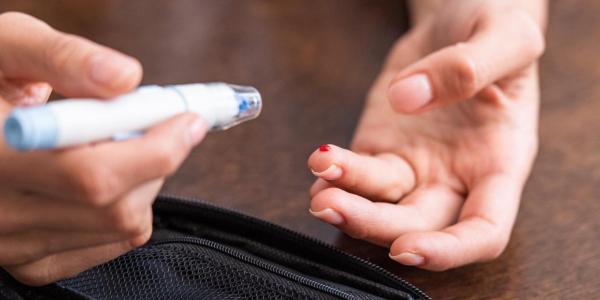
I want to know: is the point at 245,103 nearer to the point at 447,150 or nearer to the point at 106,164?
the point at 106,164

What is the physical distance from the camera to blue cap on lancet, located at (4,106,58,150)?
10.7 inches

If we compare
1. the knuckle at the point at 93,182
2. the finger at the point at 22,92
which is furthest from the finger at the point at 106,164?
the finger at the point at 22,92

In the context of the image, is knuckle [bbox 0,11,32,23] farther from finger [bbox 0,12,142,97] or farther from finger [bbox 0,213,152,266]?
finger [bbox 0,213,152,266]

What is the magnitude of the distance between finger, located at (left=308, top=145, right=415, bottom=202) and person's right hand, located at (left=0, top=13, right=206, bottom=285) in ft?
0.44

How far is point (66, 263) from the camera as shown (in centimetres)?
39

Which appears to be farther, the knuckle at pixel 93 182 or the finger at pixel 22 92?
the finger at pixel 22 92

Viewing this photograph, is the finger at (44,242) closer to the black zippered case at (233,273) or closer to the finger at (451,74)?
the black zippered case at (233,273)

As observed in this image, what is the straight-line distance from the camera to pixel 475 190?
1.72 feet

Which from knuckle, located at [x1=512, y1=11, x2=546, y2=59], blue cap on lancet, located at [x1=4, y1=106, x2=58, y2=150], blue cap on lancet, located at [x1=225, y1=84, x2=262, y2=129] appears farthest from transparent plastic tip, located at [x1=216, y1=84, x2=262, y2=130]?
knuckle, located at [x1=512, y1=11, x2=546, y2=59]

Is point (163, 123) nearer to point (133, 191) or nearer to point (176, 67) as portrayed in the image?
point (133, 191)

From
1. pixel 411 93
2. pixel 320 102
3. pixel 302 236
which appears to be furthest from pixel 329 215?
pixel 320 102

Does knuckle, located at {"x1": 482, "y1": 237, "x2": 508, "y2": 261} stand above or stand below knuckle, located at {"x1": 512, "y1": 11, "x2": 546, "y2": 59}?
below

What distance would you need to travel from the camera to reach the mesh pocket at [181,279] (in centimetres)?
40

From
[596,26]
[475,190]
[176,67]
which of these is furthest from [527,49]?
[176,67]
